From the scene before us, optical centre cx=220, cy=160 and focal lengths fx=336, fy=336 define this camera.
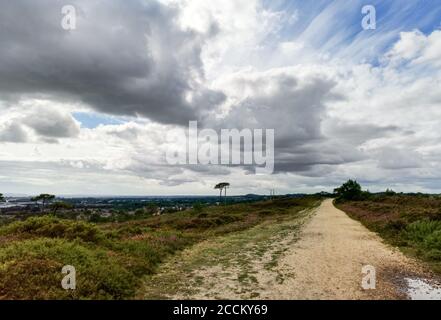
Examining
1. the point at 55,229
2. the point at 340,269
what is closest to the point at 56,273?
the point at 55,229

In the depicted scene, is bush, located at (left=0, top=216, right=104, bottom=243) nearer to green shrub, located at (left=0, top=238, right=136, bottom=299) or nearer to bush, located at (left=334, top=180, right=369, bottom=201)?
green shrub, located at (left=0, top=238, right=136, bottom=299)

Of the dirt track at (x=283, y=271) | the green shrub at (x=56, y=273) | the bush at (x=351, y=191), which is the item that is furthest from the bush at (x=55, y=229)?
the bush at (x=351, y=191)

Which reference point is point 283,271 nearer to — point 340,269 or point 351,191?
point 340,269

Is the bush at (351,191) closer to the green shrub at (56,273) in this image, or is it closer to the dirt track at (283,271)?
the dirt track at (283,271)

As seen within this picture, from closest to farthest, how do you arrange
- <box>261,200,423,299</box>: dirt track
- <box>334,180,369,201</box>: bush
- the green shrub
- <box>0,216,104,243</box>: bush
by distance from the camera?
the green shrub
<box>261,200,423,299</box>: dirt track
<box>0,216,104,243</box>: bush
<box>334,180,369,201</box>: bush

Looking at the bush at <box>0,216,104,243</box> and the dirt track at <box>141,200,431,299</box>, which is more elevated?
the bush at <box>0,216,104,243</box>

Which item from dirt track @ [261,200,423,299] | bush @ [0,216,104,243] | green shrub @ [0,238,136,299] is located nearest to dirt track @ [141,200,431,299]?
dirt track @ [261,200,423,299]

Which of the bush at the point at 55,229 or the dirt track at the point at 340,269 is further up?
the bush at the point at 55,229

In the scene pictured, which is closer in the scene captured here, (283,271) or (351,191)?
(283,271)

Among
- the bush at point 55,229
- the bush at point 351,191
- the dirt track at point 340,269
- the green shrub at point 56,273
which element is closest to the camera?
the green shrub at point 56,273

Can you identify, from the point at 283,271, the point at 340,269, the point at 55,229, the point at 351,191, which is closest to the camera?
the point at 283,271

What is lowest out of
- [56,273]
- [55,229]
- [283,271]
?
[283,271]

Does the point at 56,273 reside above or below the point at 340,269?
above

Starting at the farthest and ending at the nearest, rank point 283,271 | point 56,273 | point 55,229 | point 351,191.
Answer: point 351,191 < point 55,229 < point 283,271 < point 56,273
